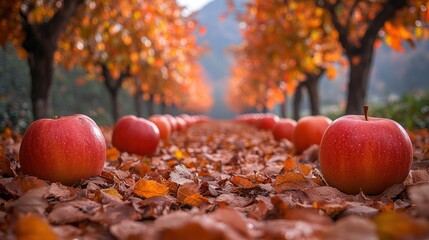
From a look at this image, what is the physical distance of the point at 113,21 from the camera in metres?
8.54

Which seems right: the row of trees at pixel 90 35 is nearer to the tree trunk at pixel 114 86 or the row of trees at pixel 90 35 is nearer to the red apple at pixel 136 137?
the tree trunk at pixel 114 86

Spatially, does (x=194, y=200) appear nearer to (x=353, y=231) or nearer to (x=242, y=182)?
(x=242, y=182)

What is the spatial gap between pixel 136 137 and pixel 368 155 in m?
2.86

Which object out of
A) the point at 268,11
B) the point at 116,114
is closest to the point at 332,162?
the point at 268,11

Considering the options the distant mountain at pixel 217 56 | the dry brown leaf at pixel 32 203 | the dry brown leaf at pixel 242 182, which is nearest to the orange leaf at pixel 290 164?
the dry brown leaf at pixel 242 182

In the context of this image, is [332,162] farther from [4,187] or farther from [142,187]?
[4,187]

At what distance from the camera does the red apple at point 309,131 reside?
14.9 ft

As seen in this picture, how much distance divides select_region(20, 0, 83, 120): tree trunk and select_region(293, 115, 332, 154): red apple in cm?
400

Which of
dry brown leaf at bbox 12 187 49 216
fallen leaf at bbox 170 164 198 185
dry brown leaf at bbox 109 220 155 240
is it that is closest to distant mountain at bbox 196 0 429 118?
fallen leaf at bbox 170 164 198 185

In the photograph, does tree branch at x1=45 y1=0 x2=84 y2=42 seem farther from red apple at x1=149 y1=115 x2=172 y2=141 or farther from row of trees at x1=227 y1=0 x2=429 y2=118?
row of trees at x1=227 y1=0 x2=429 y2=118

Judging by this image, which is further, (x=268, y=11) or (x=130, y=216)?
(x=268, y=11)

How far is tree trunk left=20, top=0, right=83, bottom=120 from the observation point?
236 inches

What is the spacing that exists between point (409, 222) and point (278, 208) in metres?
0.69

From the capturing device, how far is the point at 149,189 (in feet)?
7.23
